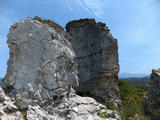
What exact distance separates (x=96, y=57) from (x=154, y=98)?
1073 cm

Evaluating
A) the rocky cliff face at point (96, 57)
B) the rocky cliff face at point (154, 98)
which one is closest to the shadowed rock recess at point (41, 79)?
the rocky cliff face at point (154, 98)

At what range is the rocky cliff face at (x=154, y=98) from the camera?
2064 cm

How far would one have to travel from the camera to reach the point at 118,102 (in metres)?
25.8

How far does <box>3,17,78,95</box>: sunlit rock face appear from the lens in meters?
11.3

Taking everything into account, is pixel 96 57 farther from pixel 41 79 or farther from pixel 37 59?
pixel 41 79

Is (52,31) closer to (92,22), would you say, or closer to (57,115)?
(57,115)

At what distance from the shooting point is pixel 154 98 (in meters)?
22.0

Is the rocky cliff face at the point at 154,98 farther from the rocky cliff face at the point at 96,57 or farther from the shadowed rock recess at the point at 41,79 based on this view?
the shadowed rock recess at the point at 41,79

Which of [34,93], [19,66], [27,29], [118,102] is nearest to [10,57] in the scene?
[19,66]

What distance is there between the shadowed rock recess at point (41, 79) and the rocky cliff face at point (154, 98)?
36.9 feet

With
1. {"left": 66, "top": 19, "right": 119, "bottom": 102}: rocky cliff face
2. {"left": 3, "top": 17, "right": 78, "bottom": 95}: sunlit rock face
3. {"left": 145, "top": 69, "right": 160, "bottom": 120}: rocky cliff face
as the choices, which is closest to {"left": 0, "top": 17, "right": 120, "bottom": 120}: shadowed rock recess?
{"left": 3, "top": 17, "right": 78, "bottom": 95}: sunlit rock face

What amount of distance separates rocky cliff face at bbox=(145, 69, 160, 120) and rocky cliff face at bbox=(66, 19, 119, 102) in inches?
200

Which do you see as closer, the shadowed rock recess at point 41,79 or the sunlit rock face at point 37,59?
the shadowed rock recess at point 41,79

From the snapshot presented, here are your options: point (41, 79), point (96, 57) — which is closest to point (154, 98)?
point (96, 57)
